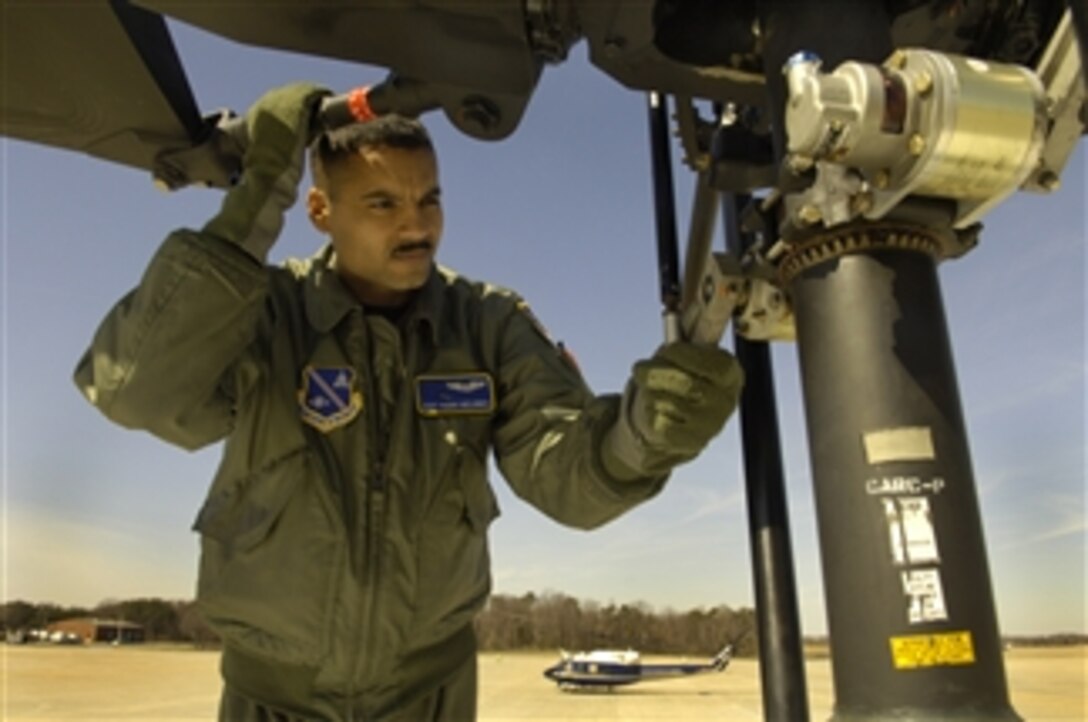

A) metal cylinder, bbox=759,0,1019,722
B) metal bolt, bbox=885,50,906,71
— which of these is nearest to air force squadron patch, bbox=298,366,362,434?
metal cylinder, bbox=759,0,1019,722

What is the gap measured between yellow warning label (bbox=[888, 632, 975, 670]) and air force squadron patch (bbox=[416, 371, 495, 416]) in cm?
119

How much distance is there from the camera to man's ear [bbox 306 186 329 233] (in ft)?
6.72

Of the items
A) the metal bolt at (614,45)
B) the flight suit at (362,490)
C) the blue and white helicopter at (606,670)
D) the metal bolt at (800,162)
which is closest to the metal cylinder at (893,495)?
the metal bolt at (800,162)

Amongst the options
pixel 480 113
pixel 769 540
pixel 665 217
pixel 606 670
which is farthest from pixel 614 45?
pixel 606 670

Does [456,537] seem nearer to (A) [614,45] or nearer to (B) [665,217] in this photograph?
(B) [665,217]

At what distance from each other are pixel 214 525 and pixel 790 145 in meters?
1.48

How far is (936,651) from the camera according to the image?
3.28 ft

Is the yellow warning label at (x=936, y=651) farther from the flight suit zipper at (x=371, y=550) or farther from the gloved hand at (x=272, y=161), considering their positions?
the gloved hand at (x=272, y=161)

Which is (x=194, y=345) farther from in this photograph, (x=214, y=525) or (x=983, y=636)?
(x=983, y=636)

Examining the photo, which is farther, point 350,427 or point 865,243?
point 350,427

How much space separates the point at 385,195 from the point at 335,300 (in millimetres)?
302

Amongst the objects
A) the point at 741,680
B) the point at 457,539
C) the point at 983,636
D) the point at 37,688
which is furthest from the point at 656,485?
the point at 741,680

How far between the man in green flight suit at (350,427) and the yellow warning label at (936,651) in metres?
0.53

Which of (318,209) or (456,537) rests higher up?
(318,209)
